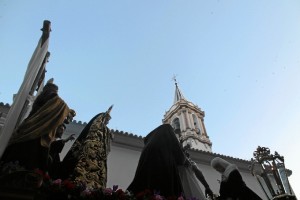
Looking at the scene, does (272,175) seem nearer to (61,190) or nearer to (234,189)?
(234,189)

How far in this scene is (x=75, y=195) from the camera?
3893 millimetres

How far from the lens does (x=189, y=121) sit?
31734 millimetres

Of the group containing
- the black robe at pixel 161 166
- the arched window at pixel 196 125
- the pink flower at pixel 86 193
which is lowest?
the pink flower at pixel 86 193

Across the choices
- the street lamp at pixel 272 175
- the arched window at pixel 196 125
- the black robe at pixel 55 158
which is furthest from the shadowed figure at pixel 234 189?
the arched window at pixel 196 125

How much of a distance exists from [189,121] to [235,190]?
85.6ft

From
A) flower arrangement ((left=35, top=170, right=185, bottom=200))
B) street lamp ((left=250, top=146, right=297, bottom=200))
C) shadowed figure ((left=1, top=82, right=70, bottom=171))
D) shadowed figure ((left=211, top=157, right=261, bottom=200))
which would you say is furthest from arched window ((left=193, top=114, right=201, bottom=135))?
flower arrangement ((left=35, top=170, right=185, bottom=200))

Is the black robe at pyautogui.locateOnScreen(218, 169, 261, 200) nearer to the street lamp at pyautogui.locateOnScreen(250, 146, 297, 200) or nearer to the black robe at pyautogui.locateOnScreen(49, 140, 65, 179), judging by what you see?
the street lamp at pyautogui.locateOnScreen(250, 146, 297, 200)

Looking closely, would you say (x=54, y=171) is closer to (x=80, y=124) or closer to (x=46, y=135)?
(x=46, y=135)

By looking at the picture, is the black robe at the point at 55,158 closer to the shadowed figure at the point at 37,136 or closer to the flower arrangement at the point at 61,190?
the shadowed figure at the point at 37,136

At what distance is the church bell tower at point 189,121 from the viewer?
2938 cm

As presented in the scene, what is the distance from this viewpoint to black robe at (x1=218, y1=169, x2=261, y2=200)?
569cm

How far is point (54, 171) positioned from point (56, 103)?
47.4 inches

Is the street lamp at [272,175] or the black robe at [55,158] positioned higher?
the black robe at [55,158]

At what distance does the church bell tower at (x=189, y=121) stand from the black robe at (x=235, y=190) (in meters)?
22.8
